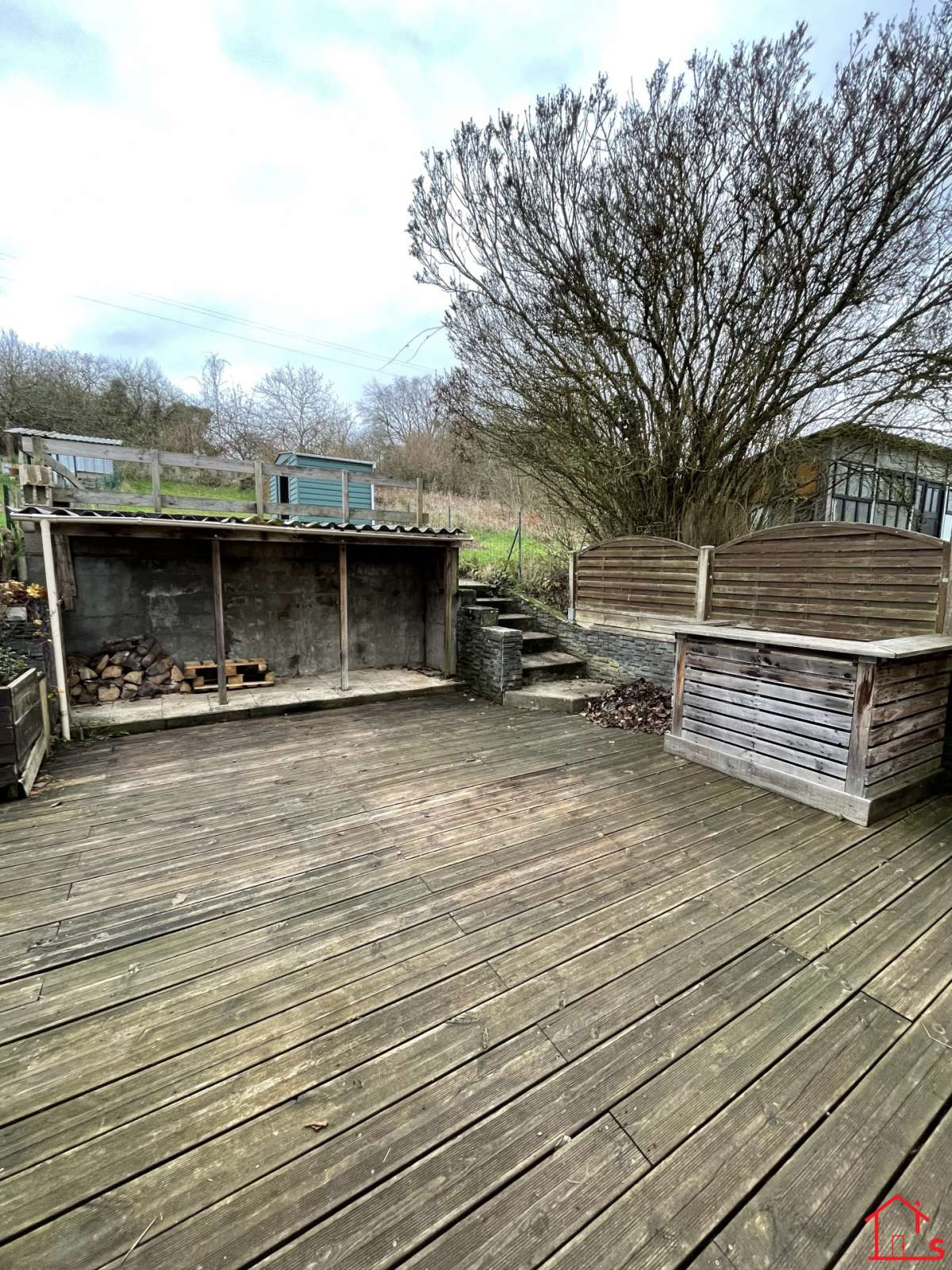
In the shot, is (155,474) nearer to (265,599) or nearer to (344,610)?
(265,599)

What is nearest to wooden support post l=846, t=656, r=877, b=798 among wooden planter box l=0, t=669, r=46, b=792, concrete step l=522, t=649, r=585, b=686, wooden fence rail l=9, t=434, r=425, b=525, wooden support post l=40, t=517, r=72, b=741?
concrete step l=522, t=649, r=585, b=686

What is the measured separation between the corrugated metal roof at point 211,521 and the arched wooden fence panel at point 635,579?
5.69ft

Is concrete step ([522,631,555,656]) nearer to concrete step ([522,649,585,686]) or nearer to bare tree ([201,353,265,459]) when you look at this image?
concrete step ([522,649,585,686])

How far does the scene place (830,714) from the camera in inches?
121

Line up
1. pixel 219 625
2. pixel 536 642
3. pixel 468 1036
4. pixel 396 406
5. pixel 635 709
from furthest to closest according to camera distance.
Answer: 1. pixel 396 406
2. pixel 536 642
3. pixel 635 709
4. pixel 219 625
5. pixel 468 1036

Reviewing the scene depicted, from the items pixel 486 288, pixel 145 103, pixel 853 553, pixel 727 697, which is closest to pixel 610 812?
pixel 727 697

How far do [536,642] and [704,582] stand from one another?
7.27 ft

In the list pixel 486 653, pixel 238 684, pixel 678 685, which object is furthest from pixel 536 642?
pixel 238 684

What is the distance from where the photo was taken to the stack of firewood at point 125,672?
17.3 ft

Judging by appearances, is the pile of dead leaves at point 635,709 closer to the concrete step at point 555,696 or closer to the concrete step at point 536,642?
the concrete step at point 555,696

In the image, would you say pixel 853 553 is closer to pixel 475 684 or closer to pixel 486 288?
pixel 475 684

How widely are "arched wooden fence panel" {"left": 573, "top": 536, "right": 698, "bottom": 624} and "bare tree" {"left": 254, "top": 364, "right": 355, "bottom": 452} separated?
41.8 feet

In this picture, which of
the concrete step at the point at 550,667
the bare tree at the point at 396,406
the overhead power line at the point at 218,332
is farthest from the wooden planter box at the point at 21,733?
the bare tree at the point at 396,406

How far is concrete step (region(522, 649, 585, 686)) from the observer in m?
6.22
